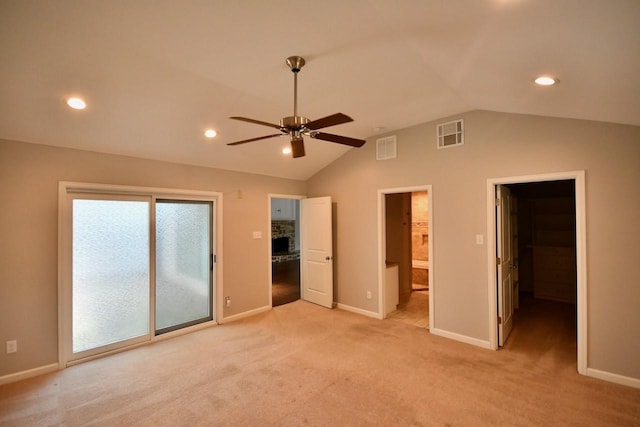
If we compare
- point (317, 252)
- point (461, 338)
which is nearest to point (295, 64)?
point (317, 252)

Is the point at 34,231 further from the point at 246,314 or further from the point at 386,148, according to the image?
the point at 386,148

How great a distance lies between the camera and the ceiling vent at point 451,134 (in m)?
3.72

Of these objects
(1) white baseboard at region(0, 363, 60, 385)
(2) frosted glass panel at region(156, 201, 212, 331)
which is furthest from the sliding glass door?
(1) white baseboard at region(0, 363, 60, 385)

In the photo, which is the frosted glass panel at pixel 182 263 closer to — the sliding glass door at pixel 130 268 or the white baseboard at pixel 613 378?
the sliding glass door at pixel 130 268

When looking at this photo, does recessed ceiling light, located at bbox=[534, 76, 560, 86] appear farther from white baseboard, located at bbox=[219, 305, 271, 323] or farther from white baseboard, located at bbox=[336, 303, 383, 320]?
white baseboard, located at bbox=[219, 305, 271, 323]

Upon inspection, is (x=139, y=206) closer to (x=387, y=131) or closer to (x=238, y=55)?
(x=238, y=55)

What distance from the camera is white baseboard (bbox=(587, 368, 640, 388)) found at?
2.67 meters

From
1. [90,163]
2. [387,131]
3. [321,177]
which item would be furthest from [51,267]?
[387,131]

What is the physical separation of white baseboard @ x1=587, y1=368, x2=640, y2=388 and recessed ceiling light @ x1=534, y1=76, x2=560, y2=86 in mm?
2782

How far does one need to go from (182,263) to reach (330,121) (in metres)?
3.27

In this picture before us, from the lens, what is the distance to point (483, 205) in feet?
11.7

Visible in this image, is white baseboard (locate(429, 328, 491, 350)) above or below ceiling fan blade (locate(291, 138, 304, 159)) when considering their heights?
below

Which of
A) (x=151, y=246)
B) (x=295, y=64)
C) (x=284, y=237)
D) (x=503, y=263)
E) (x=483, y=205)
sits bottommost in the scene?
(x=284, y=237)

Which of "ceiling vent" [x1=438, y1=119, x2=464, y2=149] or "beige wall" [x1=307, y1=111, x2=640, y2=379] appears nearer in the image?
"beige wall" [x1=307, y1=111, x2=640, y2=379]
